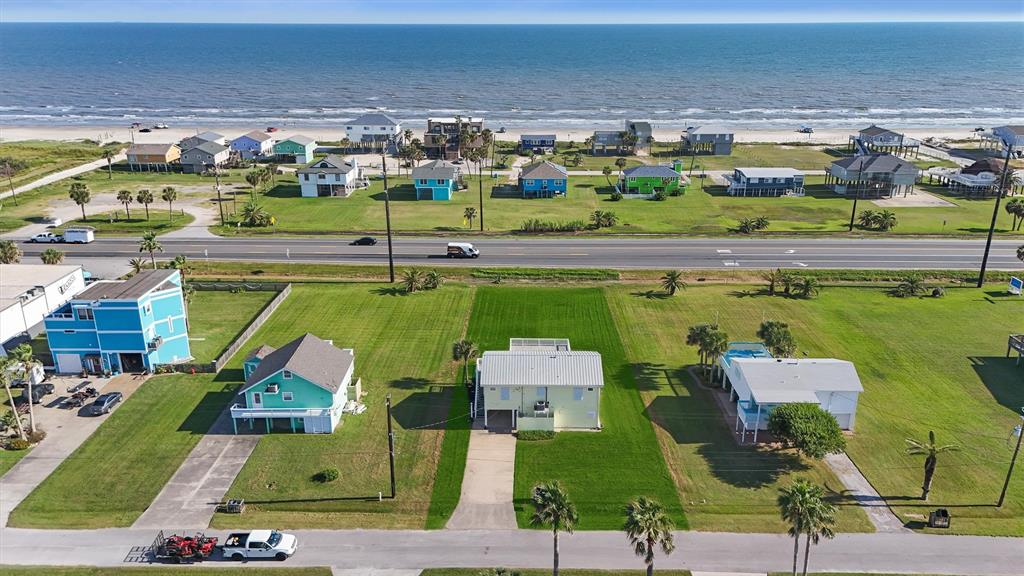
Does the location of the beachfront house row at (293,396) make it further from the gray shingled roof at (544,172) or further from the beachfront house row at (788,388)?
the gray shingled roof at (544,172)

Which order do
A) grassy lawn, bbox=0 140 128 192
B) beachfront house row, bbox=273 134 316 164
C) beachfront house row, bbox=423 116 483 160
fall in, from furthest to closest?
beachfront house row, bbox=423 116 483 160
beachfront house row, bbox=273 134 316 164
grassy lawn, bbox=0 140 128 192

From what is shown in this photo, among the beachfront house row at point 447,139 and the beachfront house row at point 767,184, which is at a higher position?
the beachfront house row at point 447,139

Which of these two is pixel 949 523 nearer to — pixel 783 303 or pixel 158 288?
pixel 783 303

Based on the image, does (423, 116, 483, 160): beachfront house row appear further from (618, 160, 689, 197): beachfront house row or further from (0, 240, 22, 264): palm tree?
(0, 240, 22, 264): palm tree

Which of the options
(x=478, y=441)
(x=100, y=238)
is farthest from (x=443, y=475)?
(x=100, y=238)

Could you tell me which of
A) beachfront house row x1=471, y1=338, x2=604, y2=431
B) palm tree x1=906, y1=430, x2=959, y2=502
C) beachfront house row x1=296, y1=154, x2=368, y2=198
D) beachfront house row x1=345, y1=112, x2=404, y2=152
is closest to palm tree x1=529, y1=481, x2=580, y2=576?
beachfront house row x1=471, y1=338, x2=604, y2=431

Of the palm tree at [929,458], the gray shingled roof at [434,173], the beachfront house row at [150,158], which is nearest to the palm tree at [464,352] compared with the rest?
the palm tree at [929,458]
